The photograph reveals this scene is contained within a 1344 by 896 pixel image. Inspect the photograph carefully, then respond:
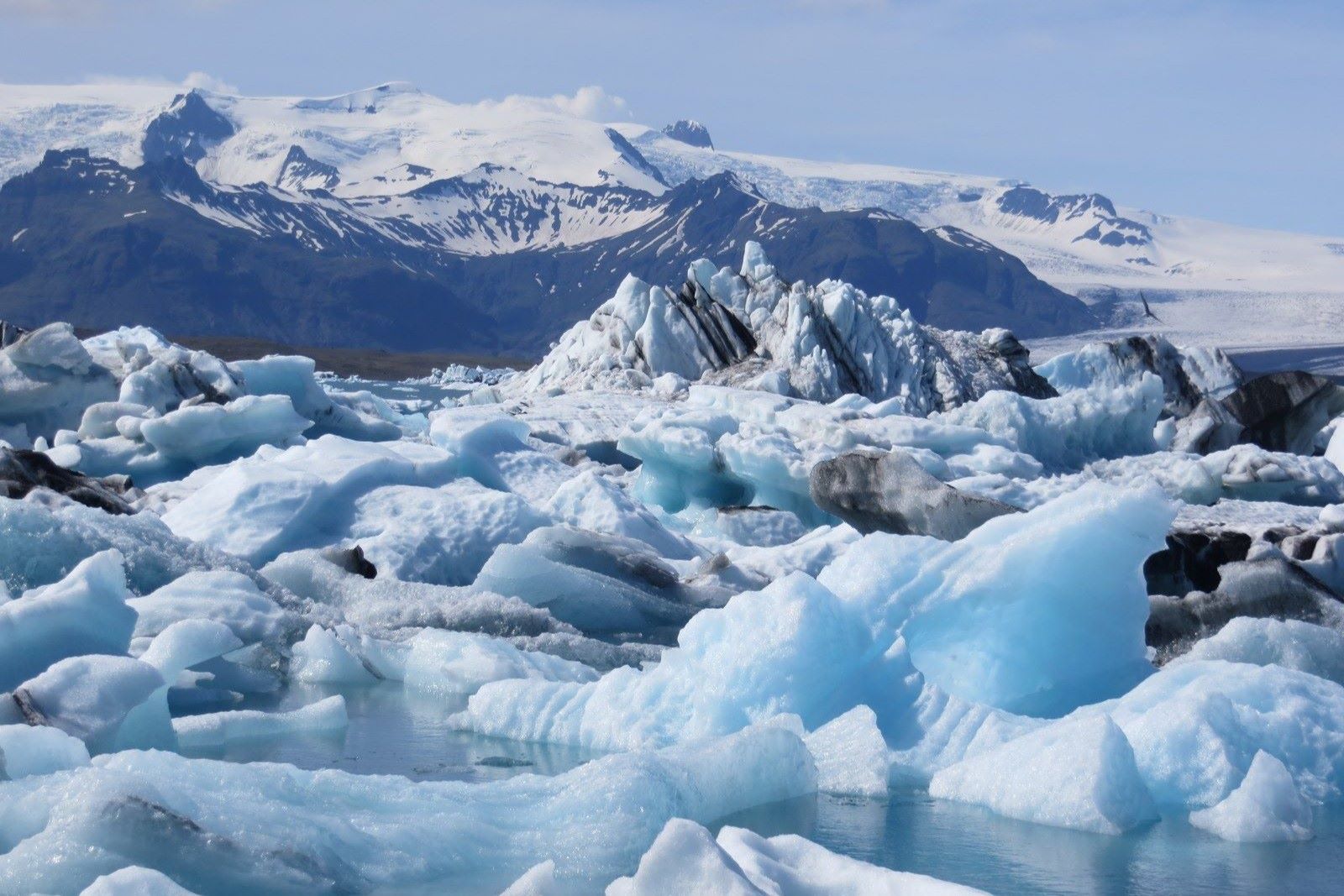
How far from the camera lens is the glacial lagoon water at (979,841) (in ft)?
15.4

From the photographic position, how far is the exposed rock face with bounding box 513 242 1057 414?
920 inches

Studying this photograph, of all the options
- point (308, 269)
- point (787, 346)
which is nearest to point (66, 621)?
point (787, 346)

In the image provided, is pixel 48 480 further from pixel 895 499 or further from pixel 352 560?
pixel 895 499

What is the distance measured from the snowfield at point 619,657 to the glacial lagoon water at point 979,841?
0.05 metres

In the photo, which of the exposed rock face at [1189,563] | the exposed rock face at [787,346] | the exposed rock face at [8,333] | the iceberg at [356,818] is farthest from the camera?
the exposed rock face at [787,346]

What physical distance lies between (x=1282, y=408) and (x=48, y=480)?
17666 mm

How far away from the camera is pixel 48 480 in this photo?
1061cm

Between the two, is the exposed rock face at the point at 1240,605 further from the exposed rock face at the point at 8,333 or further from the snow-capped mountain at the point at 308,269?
the snow-capped mountain at the point at 308,269

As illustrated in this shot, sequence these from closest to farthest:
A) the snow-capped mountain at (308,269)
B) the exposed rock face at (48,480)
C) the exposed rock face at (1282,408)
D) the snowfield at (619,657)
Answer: the snowfield at (619,657) < the exposed rock face at (48,480) < the exposed rock face at (1282,408) < the snow-capped mountain at (308,269)

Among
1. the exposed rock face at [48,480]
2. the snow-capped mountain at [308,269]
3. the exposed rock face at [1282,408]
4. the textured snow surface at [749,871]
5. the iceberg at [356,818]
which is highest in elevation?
the textured snow surface at [749,871]

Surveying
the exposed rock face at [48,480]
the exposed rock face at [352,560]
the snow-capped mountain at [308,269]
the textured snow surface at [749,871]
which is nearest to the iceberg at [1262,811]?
the textured snow surface at [749,871]

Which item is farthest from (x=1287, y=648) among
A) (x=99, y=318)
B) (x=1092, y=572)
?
(x=99, y=318)

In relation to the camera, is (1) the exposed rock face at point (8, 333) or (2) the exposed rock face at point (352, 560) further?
(1) the exposed rock face at point (8, 333)

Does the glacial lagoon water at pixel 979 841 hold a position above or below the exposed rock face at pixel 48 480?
above
